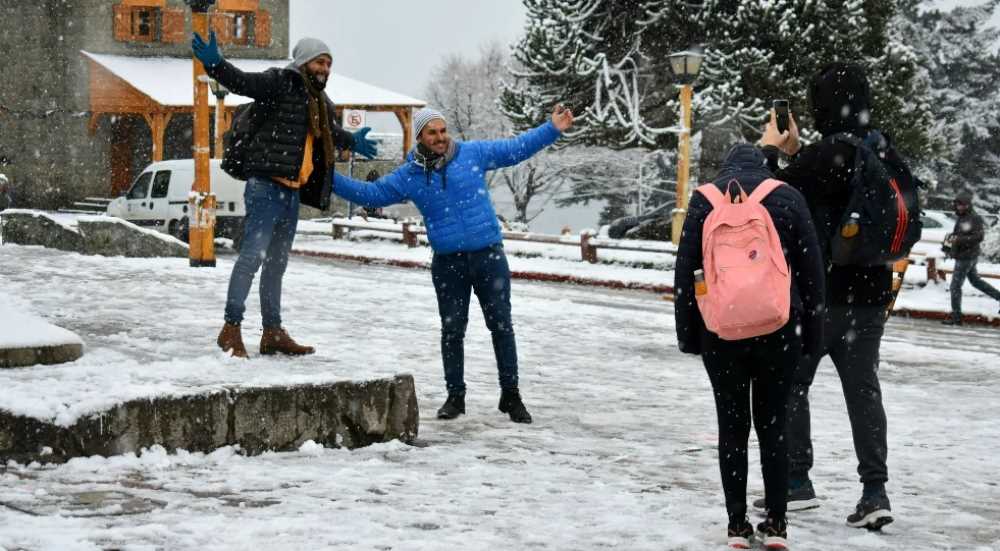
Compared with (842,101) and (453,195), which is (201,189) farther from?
(842,101)

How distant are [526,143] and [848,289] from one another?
8.01 feet

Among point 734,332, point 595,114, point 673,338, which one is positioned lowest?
point 673,338

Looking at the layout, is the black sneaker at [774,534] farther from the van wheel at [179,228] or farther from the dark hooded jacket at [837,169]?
the van wheel at [179,228]

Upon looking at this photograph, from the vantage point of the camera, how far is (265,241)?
765cm

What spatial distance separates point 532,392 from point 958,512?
3577mm

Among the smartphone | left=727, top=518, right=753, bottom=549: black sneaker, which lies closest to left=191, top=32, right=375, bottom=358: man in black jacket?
the smartphone

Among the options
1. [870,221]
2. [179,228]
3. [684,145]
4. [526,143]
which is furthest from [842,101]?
[179,228]

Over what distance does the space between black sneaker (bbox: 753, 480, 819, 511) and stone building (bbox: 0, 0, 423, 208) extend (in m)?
34.8

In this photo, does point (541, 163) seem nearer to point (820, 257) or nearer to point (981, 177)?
point (981, 177)

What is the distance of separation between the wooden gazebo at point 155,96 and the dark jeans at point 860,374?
3151 cm

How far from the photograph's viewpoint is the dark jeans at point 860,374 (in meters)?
5.41

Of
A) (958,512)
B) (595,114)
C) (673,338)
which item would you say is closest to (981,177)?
(595,114)

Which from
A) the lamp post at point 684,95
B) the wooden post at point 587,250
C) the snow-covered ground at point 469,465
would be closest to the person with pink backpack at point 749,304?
the snow-covered ground at point 469,465

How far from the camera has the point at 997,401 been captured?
375 inches
